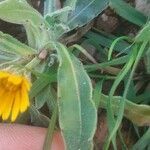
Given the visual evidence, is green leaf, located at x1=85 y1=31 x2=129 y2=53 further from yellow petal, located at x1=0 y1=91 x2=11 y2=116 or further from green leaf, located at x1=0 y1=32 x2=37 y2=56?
yellow petal, located at x1=0 y1=91 x2=11 y2=116

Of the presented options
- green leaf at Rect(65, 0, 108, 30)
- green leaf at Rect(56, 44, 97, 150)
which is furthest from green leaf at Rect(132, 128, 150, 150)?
green leaf at Rect(65, 0, 108, 30)

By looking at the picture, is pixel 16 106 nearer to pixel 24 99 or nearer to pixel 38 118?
pixel 24 99

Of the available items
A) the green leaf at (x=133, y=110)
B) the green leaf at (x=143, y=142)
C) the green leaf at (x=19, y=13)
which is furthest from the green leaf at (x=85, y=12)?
the green leaf at (x=143, y=142)

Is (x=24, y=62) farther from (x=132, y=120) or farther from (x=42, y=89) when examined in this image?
(x=132, y=120)

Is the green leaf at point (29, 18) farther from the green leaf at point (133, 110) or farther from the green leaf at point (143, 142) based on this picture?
the green leaf at point (143, 142)

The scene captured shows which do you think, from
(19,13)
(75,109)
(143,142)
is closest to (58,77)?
(75,109)
